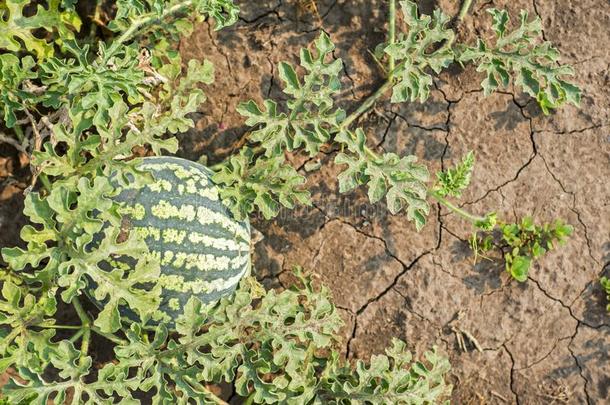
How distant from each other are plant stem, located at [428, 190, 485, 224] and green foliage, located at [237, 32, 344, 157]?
863mm

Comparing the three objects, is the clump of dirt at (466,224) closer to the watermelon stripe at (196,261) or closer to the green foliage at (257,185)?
the green foliage at (257,185)

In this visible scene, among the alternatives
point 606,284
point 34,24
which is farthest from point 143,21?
point 606,284

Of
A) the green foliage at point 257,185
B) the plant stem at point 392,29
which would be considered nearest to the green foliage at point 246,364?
the green foliage at point 257,185

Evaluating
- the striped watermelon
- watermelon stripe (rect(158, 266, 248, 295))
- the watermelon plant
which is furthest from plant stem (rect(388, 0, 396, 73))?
watermelon stripe (rect(158, 266, 248, 295))

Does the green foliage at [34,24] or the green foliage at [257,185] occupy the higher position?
the green foliage at [34,24]

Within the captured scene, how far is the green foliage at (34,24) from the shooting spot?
132 inches

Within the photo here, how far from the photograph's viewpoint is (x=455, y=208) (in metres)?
4.17

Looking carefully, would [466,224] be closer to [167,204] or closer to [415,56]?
[415,56]

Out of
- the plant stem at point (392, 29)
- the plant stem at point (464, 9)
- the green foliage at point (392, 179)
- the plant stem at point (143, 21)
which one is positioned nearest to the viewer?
the plant stem at point (143, 21)

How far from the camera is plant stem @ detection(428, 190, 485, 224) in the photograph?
13.6 ft

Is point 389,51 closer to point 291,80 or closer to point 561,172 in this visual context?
point 291,80

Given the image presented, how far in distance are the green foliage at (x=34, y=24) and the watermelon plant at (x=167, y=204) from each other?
0.01 m

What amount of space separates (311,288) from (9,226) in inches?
73.0

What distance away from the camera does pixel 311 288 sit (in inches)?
158
